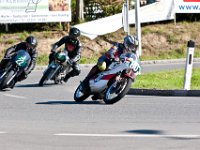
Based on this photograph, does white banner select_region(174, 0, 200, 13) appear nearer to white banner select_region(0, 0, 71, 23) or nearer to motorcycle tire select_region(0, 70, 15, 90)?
white banner select_region(0, 0, 71, 23)

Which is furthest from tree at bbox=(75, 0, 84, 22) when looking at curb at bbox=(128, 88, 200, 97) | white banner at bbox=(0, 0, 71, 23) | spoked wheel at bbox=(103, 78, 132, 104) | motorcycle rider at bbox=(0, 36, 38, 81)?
spoked wheel at bbox=(103, 78, 132, 104)

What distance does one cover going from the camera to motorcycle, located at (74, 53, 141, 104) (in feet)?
52.9

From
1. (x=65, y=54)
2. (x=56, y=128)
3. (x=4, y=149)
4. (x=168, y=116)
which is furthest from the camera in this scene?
(x=65, y=54)

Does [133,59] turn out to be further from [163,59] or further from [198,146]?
[163,59]

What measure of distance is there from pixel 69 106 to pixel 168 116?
8.66 feet

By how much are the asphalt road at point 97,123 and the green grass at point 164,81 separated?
122 cm

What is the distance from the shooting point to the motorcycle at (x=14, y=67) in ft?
65.5

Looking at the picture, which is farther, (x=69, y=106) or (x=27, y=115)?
(x=69, y=106)

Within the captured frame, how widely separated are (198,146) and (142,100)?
22.8 ft

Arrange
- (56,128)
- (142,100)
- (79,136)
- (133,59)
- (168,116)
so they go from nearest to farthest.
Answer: (79,136)
(56,128)
(168,116)
(133,59)
(142,100)

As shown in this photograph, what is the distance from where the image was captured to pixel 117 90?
641 inches

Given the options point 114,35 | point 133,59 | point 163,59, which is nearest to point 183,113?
point 133,59

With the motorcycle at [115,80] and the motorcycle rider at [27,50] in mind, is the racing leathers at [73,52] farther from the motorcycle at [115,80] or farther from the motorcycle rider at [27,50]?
the motorcycle at [115,80]

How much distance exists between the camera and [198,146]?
1065 centimetres
